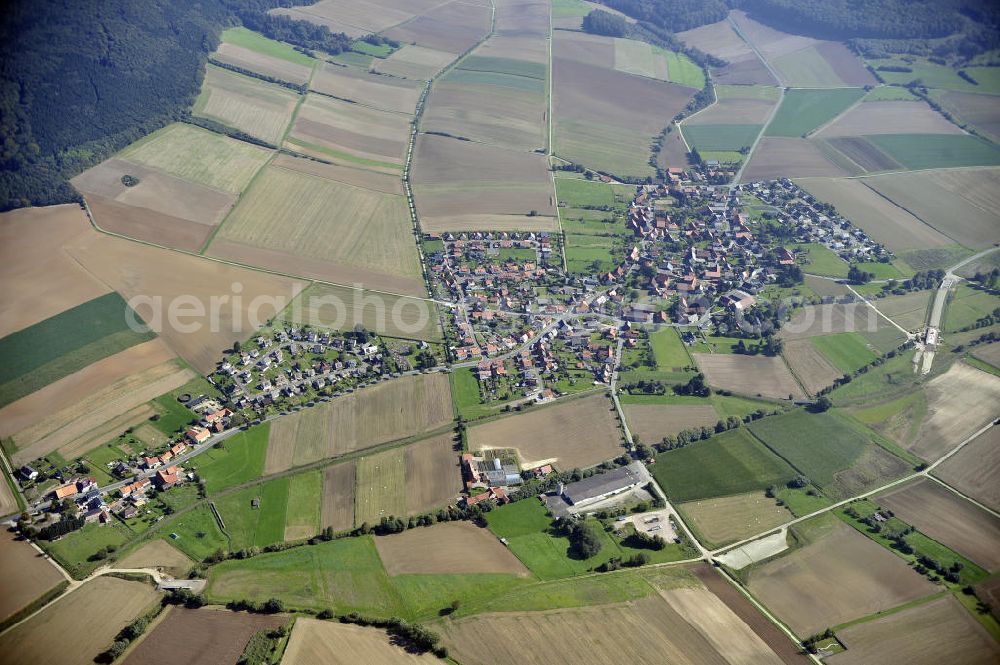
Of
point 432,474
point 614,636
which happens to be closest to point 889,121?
point 432,474

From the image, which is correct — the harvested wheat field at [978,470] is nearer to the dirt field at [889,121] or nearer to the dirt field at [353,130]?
the dirt field at [889,121]

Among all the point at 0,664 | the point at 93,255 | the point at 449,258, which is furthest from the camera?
the point at 449,258

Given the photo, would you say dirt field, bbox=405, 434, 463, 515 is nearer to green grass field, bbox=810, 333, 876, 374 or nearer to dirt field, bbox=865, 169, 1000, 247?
green grass field, bbox=810, 333, 876, 374

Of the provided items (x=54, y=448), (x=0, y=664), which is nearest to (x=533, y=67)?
(x=54, y=448)

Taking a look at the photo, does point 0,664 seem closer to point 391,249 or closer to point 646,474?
point 646,474

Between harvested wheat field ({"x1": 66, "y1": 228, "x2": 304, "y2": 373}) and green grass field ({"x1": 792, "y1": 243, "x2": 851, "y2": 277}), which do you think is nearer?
harvested wheat field ({"x1": 66, "y1": 228, "x2": 304, "y2": 373})

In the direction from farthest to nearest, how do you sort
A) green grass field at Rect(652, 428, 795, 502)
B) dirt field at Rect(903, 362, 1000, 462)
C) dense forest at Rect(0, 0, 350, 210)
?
dense forest at Rect(0, 0, 350, 210)
dirt field at Rect(903, 362, 1000, 462)
green grass field at Rect(652, 428, 795, 502)

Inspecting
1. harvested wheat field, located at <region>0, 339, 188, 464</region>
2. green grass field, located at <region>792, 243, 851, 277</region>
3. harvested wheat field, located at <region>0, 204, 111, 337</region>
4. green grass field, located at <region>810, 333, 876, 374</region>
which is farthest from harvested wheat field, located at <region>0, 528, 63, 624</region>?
green grass field, located at <region>792, 243, 851, 277</region>
